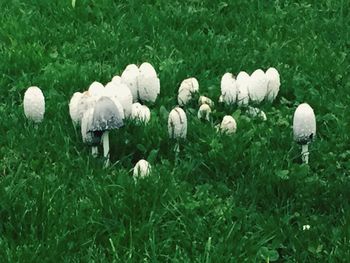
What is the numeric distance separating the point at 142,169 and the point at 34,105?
786mm

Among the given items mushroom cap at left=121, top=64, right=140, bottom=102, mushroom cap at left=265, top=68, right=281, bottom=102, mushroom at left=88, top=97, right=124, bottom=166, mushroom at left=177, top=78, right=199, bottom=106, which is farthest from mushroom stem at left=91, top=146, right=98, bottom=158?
mushroom cap at left=265, top=68, right=281, bottom=102

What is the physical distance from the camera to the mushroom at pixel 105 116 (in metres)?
3.59

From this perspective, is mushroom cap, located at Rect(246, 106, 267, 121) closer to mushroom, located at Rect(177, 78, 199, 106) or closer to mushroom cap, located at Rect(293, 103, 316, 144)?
mushroom, located at Rect(177, 78, 199, 106)

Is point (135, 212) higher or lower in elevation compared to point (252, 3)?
lower

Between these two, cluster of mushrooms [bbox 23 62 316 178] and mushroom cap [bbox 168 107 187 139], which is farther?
mushroom cap [bbox 168 107 187 139]

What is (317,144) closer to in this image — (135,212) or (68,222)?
(135,212)

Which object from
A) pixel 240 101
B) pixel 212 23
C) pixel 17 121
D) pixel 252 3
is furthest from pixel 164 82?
pixel 252 3

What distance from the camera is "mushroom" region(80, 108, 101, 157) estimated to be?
3695 millimetres

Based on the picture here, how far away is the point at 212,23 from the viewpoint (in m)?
5.92

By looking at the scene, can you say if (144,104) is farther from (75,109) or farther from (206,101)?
(75,109)

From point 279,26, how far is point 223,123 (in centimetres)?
204

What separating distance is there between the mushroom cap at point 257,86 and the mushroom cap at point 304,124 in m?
0.62

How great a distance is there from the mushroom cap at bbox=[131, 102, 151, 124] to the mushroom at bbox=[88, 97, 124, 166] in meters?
0.37

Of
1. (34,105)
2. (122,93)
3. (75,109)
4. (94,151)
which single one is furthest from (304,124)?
(34,105)
